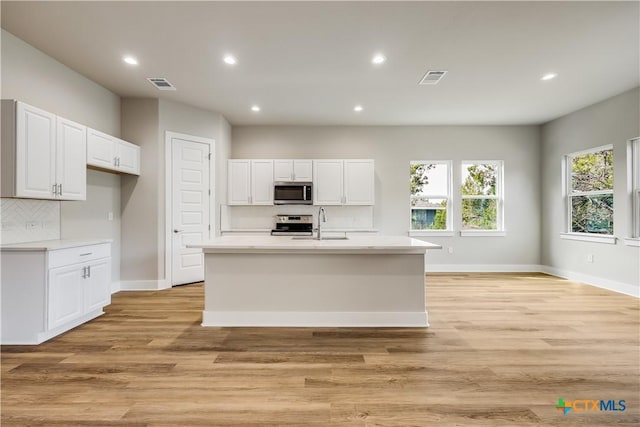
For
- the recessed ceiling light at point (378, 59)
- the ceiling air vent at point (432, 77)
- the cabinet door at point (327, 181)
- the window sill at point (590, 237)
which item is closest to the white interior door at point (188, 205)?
the cabinet door at point (327, 181)

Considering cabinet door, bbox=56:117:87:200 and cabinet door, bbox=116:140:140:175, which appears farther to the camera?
cabinet door, bbox=116:140:140:175

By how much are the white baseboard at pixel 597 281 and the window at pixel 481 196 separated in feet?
3.78

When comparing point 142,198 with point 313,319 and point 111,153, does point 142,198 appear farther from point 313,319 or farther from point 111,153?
point 313,319

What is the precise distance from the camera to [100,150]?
402 cm

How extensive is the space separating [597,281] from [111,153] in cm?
731

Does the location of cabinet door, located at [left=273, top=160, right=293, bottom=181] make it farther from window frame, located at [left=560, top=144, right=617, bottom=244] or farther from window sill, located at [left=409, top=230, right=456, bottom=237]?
window frame, located at [left=560, top=144, right=617, bottom=244]

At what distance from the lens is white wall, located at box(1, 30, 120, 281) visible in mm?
3219

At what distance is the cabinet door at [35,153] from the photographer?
2.87 meters

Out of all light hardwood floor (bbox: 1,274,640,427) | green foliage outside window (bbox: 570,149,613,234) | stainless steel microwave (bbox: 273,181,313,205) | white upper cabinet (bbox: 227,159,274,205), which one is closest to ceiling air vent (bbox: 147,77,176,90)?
white upper cabinet (bbox: 227,159,274,205)

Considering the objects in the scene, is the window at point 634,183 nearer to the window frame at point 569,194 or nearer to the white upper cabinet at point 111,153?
the window frame at point 569,194

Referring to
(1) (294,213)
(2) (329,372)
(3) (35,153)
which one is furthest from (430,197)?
(3) (35,153)

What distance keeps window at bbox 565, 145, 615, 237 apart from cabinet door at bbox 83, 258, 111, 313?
22.9ft

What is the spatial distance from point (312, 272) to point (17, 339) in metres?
2.65

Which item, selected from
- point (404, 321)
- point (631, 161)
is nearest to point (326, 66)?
point (404, 321)
